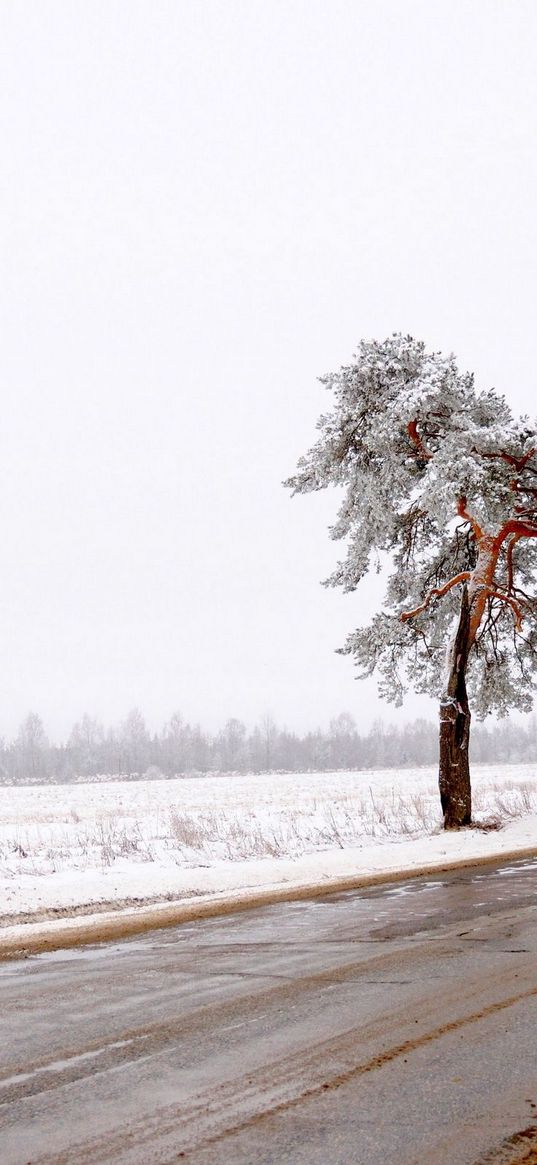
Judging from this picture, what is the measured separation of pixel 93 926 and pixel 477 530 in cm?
1174

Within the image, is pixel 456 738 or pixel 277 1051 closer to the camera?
pixel 277 1051

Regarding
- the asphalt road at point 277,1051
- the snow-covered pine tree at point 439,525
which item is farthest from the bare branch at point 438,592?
the asphalt road at point 277,1051

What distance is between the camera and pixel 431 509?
15.8 metres

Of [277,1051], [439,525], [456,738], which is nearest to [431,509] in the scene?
[439,525]

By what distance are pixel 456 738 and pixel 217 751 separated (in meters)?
149

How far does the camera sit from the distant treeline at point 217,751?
472ft

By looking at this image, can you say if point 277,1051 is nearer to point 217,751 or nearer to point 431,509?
point 431,509

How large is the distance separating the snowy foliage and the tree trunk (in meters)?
0.34

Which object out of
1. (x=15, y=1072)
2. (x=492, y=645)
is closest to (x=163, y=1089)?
(x=15, y=1072)

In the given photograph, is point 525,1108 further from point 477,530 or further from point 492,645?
point 492,645

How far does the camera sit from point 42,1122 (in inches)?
137

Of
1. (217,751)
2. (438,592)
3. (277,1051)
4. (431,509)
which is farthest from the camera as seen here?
(217,751)

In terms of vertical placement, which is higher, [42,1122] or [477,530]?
[477,530]

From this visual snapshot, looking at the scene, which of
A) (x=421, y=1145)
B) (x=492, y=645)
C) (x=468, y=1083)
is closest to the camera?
(x=421, y=1145)
